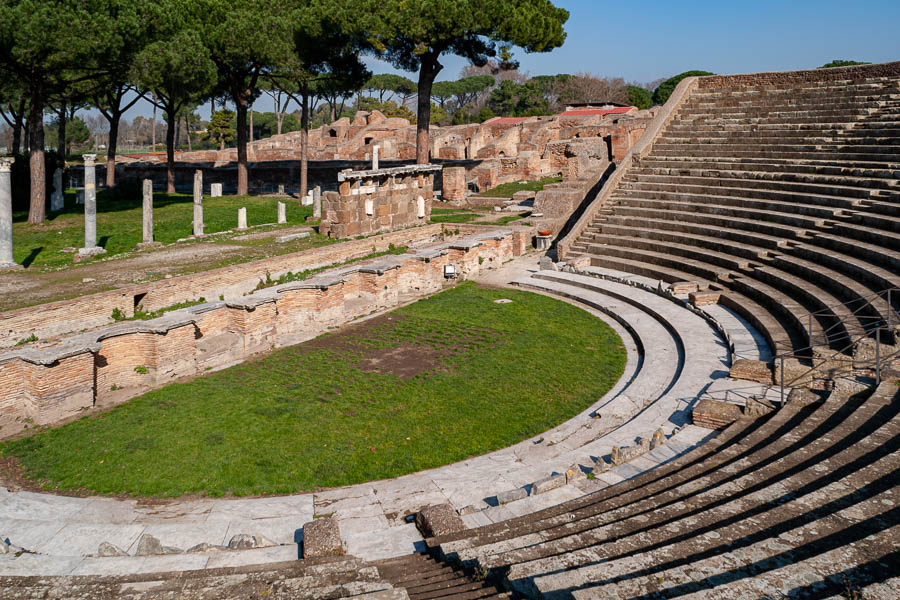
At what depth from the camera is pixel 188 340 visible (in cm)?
1207

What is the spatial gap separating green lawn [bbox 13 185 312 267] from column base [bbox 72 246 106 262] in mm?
183

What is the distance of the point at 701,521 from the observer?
5.93 metres

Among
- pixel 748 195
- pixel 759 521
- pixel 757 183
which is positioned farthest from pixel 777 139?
pixel 759 521

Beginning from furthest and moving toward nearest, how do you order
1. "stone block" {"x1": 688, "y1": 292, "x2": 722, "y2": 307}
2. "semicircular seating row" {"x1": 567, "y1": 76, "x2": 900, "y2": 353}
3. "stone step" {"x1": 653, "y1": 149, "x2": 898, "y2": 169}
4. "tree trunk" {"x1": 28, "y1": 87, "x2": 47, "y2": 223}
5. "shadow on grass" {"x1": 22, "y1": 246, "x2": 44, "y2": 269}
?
1. "tree trunk" {"x1": 28, "y1": 87, "x2": 47, "y2": 223}
2. "stone step" {"x1": 653, "y1": 149, "x2": 898, "y2": 169}
3. "shadow on grass" {"x1": 22, "y1": 246, "x2": 44, "y2": 269}
4. "stone block" {"x1": 688, "y1": 292, "x2": 722, "y2": 307}
5. "semicircular seating row" {"x1": 567, "y1": 76, "x2": 900, "y2": 353}

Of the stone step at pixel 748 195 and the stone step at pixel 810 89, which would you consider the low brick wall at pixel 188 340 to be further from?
the stone step at pixel 810 89

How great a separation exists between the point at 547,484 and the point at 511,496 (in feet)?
1.40

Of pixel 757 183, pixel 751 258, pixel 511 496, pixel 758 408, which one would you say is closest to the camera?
pixel 511 496

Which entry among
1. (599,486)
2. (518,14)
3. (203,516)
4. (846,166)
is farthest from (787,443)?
(518,14)

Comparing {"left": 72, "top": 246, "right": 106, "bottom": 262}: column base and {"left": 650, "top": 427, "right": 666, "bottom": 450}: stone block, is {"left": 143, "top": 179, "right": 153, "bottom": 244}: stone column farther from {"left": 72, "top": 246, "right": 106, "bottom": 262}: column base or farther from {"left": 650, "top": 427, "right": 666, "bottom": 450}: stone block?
{"left": 650, "top": 427, "right": 666, "bottom": 450}: stone block

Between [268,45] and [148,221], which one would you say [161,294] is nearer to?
[148,221]

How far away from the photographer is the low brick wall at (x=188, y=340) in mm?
9984

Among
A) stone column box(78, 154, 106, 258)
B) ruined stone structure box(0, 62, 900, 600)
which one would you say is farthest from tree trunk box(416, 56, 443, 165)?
stone column box(78, 154, 106, 258)

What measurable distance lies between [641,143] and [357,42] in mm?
13634

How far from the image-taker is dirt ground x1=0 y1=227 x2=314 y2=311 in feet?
46.2
